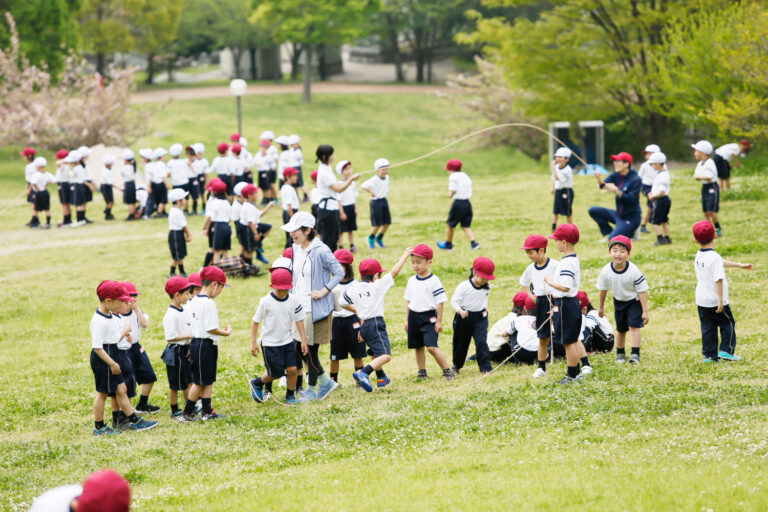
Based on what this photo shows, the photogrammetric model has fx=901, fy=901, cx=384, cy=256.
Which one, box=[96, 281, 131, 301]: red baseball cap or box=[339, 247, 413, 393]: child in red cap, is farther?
box=[339, 247, 413, 393]: child in red cap

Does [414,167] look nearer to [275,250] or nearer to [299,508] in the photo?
[275,250]

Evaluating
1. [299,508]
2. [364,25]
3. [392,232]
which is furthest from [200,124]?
[299,508]

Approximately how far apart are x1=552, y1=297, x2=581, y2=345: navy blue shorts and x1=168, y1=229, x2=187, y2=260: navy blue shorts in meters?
8.90

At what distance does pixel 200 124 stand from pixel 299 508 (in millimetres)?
38236

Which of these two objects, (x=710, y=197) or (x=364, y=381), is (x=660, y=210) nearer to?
(x=710, y=197)

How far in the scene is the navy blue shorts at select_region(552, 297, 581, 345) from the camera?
926 centimetres

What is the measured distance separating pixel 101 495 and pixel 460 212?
13733 millimetres

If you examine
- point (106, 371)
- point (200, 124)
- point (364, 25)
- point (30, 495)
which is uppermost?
point (364, 25)

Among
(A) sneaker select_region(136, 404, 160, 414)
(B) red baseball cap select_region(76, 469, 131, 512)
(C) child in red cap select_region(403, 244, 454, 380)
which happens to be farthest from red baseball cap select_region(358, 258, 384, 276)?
(B) red baseball cap select_region(76, 469, 131, 512)

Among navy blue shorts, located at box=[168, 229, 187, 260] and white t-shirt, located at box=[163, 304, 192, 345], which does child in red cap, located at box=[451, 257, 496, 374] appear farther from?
navy blue shorts, located at box=[168, 229, 187, 260]

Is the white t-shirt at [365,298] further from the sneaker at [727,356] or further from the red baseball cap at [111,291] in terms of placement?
the sneaker at [727,356]

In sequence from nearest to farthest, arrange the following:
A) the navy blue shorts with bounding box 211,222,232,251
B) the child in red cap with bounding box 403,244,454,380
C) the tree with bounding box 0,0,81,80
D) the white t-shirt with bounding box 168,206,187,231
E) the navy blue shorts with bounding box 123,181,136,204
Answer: the child in red cap with bounding box 403,244,454,380 < the navy blue shorts with bounding box 211,222,232,251 < the white t-shirt with bounding box 168,206,187,231 < the navy blue shorts with bounding box 123,181,136,204 < the tree with bounding box 0,0,81,80

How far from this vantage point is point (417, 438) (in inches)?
316

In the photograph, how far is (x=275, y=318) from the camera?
929 centimetres
